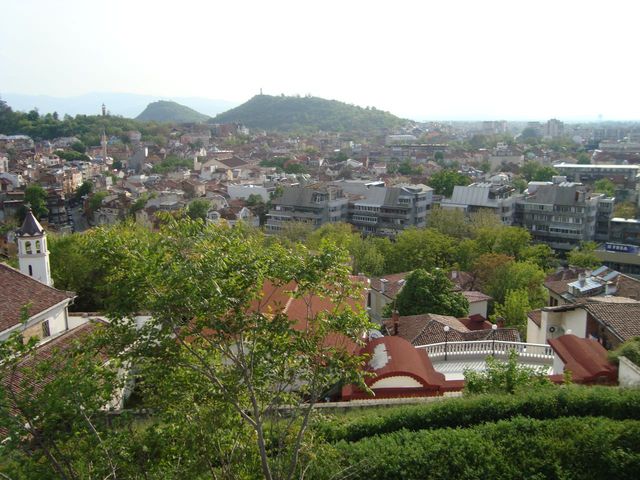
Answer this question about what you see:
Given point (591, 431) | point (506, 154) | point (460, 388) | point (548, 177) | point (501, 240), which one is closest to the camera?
point (591, 431)

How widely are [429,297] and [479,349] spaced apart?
726cm

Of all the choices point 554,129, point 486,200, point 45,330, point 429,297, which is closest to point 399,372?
point 429,297

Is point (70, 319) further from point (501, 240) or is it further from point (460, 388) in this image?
point (501, 240)

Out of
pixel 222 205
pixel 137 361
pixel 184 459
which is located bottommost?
pixel 222 205

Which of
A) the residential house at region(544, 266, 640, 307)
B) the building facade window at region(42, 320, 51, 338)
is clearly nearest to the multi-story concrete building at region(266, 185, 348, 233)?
the residential house at region(544, 266, 640, 307)

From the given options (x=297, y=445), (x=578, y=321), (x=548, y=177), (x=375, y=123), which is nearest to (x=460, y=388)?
(x=578, y=321)

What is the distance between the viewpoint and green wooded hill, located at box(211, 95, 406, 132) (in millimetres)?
182500

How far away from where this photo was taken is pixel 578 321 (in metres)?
17.2

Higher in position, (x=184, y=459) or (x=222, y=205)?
(x=184, y=459)

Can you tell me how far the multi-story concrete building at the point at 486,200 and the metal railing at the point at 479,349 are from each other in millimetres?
35476

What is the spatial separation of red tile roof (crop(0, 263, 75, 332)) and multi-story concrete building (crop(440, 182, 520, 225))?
129 feet

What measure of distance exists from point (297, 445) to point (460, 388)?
798 centimetres

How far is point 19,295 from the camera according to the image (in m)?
16.2

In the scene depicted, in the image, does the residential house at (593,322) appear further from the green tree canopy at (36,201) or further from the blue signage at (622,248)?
the green tree canopy at (36,201)
